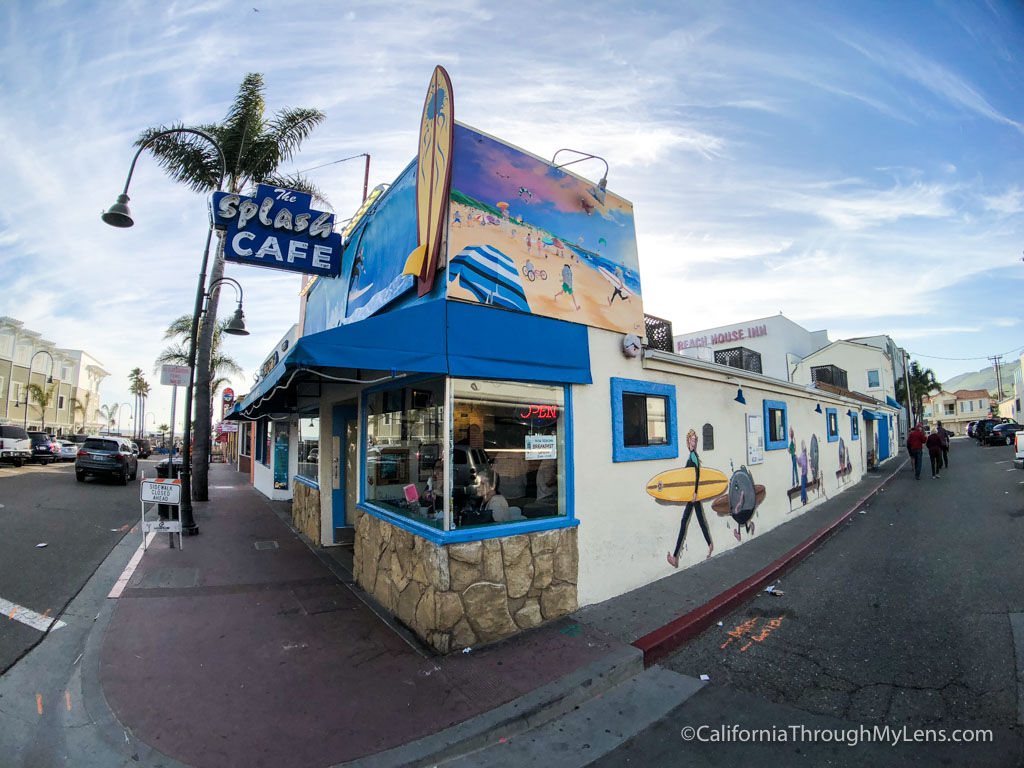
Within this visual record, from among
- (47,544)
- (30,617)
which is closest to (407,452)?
(30,617)

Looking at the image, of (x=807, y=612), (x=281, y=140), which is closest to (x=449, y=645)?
(x=807, y=612)

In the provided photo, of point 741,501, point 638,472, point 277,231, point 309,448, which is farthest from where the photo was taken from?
Result: point 309,448

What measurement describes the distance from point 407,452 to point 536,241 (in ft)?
9.28

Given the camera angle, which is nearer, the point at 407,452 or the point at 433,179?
the point at 433,179

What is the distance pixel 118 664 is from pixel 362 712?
2329 millimetres

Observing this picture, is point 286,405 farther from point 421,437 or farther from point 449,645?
point 449,645

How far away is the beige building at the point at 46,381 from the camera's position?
47.4m

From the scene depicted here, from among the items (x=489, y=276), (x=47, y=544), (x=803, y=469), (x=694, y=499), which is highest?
(x=489, y=276)

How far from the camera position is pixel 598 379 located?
18.8 ft

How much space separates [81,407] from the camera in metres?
64.7

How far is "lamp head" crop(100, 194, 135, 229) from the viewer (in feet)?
25.1

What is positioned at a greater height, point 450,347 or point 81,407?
point 81,407

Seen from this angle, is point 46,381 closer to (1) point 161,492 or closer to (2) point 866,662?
(1) point 161,492

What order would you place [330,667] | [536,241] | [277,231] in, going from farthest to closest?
1. [277,231]
2. [536,241]
3. [330,667]
